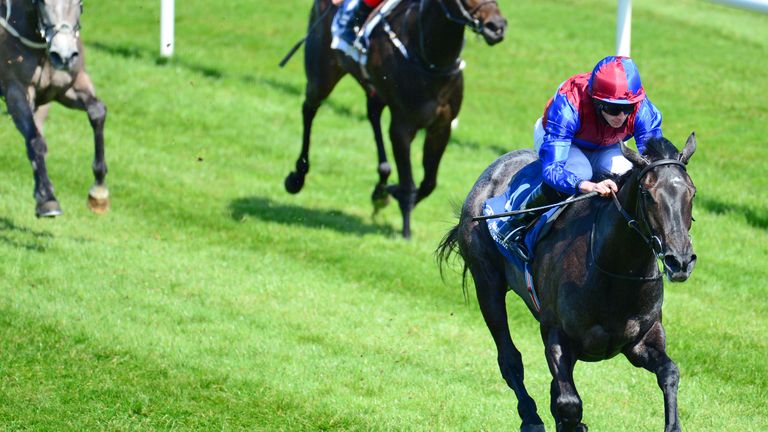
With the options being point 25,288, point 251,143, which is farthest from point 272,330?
point 251,143

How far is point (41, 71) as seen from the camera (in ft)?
33.5

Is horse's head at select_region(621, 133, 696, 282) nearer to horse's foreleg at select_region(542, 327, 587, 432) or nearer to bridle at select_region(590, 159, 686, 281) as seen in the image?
bridle at select_region(590, 159, 686, 281)

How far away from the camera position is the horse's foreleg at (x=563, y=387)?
5.71m

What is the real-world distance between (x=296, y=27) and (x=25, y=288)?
11.1m

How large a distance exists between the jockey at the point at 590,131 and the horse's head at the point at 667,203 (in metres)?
0.22

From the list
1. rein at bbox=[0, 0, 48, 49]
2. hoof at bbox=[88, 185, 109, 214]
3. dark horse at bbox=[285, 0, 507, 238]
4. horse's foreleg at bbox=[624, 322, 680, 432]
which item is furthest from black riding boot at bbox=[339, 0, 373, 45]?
horse's foreleg at bbox=[624, 322, 680, 432]

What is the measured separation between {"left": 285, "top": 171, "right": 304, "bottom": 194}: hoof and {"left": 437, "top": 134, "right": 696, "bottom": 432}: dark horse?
20.4 ft

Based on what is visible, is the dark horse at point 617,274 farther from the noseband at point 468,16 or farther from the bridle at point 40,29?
the bridle at point 40,29

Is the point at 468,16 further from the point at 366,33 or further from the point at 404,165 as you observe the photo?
the point at 404,165

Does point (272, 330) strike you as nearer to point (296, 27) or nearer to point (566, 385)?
point (566, 385)

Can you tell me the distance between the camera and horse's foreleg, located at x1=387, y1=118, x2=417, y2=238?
441 inches

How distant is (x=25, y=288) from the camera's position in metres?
9.25

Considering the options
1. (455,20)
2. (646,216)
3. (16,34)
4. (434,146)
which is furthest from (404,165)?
(646,216)

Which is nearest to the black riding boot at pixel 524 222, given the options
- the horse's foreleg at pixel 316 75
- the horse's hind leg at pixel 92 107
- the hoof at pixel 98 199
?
the horse's hind leg at pixel 92 107
